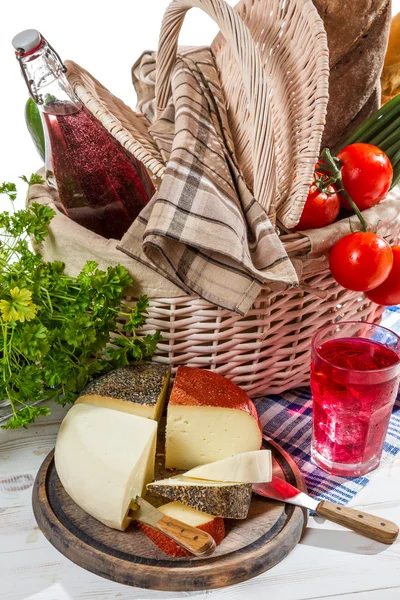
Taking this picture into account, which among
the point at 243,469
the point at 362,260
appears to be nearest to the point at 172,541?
the point at 243,469

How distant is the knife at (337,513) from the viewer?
909 mm

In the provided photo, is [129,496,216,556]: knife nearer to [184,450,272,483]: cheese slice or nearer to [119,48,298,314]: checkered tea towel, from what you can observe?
[184,450,272,483]: cheese slice

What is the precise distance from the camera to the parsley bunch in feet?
3.20

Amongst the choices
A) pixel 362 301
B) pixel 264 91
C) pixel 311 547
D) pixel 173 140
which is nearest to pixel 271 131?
pixel 264 91

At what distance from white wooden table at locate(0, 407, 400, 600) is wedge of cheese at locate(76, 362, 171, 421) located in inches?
7.3

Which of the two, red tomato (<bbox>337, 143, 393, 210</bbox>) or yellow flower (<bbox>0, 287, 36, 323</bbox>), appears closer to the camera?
yellow flower (<bbox>0, 287, 36, 323</bbox>)

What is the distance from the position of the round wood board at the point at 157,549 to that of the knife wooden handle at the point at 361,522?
0.12 ft

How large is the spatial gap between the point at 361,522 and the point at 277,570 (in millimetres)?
132

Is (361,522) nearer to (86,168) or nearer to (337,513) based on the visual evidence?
(337,513)

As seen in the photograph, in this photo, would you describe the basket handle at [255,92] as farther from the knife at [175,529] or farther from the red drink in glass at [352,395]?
the knife at [175,529]

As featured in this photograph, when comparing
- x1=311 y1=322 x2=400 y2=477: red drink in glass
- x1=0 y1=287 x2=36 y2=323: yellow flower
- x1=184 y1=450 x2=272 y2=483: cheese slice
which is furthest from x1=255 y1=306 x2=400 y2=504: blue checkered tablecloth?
x1=0 y1=287 x2=36 y2=323: yellow flower

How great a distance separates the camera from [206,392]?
1.00 metres

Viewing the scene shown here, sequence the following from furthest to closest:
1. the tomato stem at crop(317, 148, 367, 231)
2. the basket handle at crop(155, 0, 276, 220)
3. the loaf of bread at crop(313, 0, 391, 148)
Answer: the loaf of bread at crop(313, 0, 391, 148)
the tomato stem at crop(317, 148, 367, 231)
the basket handle at crop(155, 0, 276, 220)

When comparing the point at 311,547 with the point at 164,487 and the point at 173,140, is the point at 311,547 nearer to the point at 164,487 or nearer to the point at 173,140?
the point at 164,487
